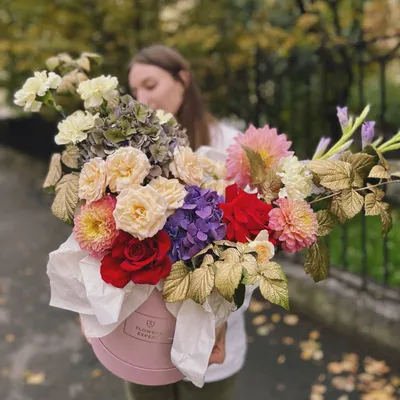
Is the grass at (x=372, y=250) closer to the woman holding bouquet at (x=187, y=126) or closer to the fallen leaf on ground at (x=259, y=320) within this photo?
the fallen leaf on ground at (x=259, y=320)

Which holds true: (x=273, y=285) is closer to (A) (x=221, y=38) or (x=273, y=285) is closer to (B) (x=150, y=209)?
(B) (x=150, y=209)

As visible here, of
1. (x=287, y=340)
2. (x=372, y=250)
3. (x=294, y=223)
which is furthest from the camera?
(x=372, y=250)

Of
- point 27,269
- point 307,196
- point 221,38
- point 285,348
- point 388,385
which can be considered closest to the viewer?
point 307,196

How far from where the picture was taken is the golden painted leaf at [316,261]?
1.41 metres

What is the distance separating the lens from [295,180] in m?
1.35

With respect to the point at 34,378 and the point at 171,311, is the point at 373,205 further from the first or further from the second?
the point at 34,378

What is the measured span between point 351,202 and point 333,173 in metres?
0.09

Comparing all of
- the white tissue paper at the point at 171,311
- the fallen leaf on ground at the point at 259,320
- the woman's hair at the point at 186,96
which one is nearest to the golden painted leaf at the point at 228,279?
the white tissue paper at the point at 171,311

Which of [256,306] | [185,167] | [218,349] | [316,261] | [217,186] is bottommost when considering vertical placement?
[256,306]

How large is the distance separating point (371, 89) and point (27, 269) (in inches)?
179

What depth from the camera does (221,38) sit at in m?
5.49

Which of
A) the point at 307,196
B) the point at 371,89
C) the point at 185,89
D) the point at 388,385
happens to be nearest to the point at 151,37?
the point at 371,89

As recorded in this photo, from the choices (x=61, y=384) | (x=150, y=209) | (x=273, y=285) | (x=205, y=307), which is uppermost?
(x=150, y=209)

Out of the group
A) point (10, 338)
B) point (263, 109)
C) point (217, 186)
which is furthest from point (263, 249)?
point (263, 109)
